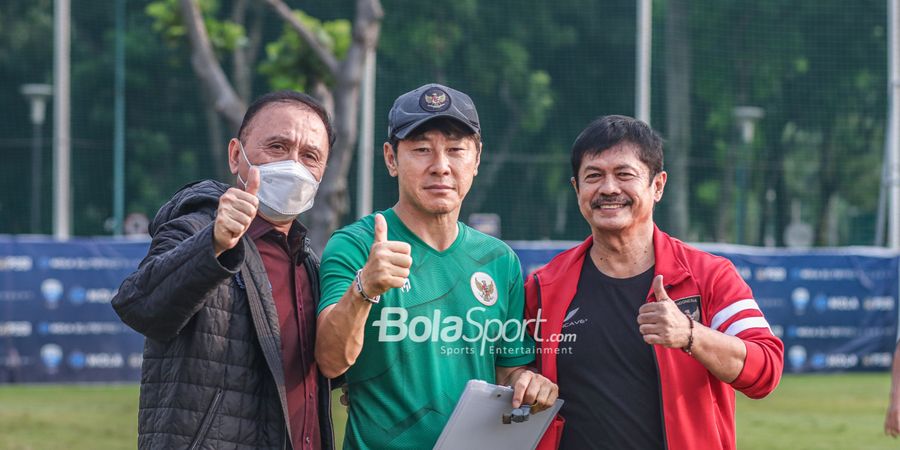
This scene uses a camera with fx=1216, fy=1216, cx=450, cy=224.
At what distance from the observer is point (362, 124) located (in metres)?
18.6

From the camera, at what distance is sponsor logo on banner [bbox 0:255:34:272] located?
15164 millimetres

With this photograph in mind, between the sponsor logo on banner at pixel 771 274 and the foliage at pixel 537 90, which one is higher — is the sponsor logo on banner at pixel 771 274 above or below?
below

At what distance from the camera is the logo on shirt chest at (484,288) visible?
149 inches

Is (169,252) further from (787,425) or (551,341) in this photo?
(787,425)

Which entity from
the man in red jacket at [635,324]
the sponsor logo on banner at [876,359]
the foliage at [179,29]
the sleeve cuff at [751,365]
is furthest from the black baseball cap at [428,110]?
the sponsor logo on banner at [876,359]

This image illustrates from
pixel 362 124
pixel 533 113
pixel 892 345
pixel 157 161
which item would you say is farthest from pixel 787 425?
pixel 157 161

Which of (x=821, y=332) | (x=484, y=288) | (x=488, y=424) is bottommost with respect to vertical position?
(x=488, y=424)

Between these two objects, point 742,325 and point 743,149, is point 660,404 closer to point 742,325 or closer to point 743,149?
point 742,325

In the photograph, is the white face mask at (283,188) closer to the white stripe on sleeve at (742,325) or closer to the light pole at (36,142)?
the white stripe on sleeve at (742,325)

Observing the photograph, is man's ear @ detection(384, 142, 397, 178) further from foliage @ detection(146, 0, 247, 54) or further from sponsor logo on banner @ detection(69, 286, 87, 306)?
foliage @ detection(146, 0, 247, 54)

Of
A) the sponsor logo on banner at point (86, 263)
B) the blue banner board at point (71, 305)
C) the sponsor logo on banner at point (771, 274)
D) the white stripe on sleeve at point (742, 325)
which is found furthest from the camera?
the sponsor logo on banner at point (771, 274)

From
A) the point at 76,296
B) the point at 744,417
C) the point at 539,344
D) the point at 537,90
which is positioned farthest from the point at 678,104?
the point at 539,344

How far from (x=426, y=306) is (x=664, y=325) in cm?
72

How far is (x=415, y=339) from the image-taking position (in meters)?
3.68
